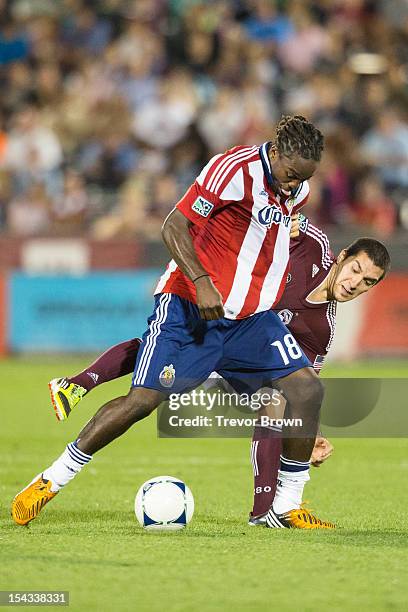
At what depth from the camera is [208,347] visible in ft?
21.9

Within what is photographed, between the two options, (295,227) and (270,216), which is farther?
(295,227)

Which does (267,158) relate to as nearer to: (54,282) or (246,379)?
(246,379)

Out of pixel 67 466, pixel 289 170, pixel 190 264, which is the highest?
pixel 289 170

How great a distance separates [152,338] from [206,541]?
109cm

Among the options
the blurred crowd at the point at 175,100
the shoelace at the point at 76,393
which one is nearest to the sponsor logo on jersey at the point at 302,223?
the shoelace at the point at 76,393

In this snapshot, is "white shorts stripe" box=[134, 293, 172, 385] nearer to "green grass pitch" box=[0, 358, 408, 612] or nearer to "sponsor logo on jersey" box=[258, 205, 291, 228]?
"sponsor logo on jersey" box=[258, 205, 291, 228]

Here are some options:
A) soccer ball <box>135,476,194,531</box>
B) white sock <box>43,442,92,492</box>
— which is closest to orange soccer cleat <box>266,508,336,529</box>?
soccer ball <box>135,476,194,531</box>

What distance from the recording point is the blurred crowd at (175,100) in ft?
56.7

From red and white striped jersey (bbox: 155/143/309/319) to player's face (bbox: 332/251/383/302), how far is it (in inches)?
13.5

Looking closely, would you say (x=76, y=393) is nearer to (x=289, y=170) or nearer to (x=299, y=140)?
(x=289, y=170)

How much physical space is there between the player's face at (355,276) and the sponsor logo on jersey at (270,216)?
0.47m

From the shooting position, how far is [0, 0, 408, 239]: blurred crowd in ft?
56.7

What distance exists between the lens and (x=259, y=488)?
693cm

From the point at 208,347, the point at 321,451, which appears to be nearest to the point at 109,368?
the point at 208,347
